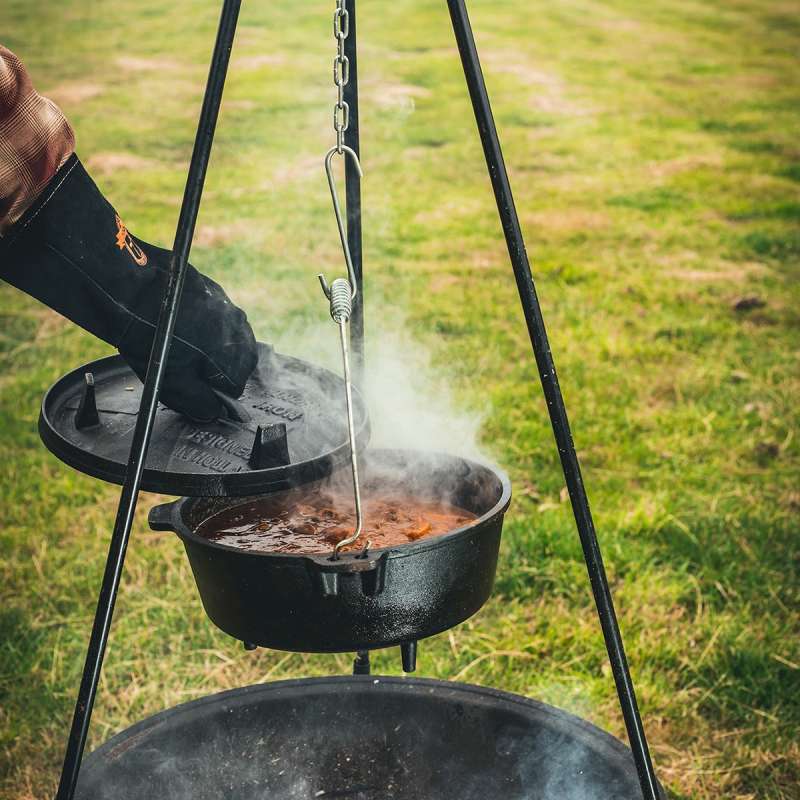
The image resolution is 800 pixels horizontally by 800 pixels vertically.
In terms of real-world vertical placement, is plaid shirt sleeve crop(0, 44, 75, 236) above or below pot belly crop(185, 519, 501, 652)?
above

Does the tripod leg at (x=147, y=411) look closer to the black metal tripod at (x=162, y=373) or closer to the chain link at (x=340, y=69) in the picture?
the black metal tripod at (x=162, y=373)

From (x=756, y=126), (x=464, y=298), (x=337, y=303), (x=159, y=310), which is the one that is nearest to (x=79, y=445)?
(x=159, y=310)

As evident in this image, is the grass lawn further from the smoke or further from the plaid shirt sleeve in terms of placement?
the plaid shirt sleeve

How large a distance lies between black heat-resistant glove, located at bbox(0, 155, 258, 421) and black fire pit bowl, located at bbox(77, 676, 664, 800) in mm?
834

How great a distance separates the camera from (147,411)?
156 centimetres

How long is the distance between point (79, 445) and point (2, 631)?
1.89 metres

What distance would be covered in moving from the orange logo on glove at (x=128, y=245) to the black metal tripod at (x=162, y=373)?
0.52 feet

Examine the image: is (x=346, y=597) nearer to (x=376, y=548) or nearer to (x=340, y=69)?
(x=376, y=548)

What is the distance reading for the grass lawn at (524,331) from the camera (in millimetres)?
3104

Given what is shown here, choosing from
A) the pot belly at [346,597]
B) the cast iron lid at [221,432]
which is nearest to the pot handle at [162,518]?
the pot belly at [346,597]

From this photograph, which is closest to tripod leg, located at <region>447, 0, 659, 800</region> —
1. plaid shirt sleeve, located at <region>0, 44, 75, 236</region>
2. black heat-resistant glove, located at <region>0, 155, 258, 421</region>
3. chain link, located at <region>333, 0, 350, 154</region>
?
chain link, located at <region>333, 0, 350, 154</region>

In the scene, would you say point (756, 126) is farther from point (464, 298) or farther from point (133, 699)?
point (133, 699)

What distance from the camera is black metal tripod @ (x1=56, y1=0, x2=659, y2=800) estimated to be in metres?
1.55

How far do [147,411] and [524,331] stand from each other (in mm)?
4090
